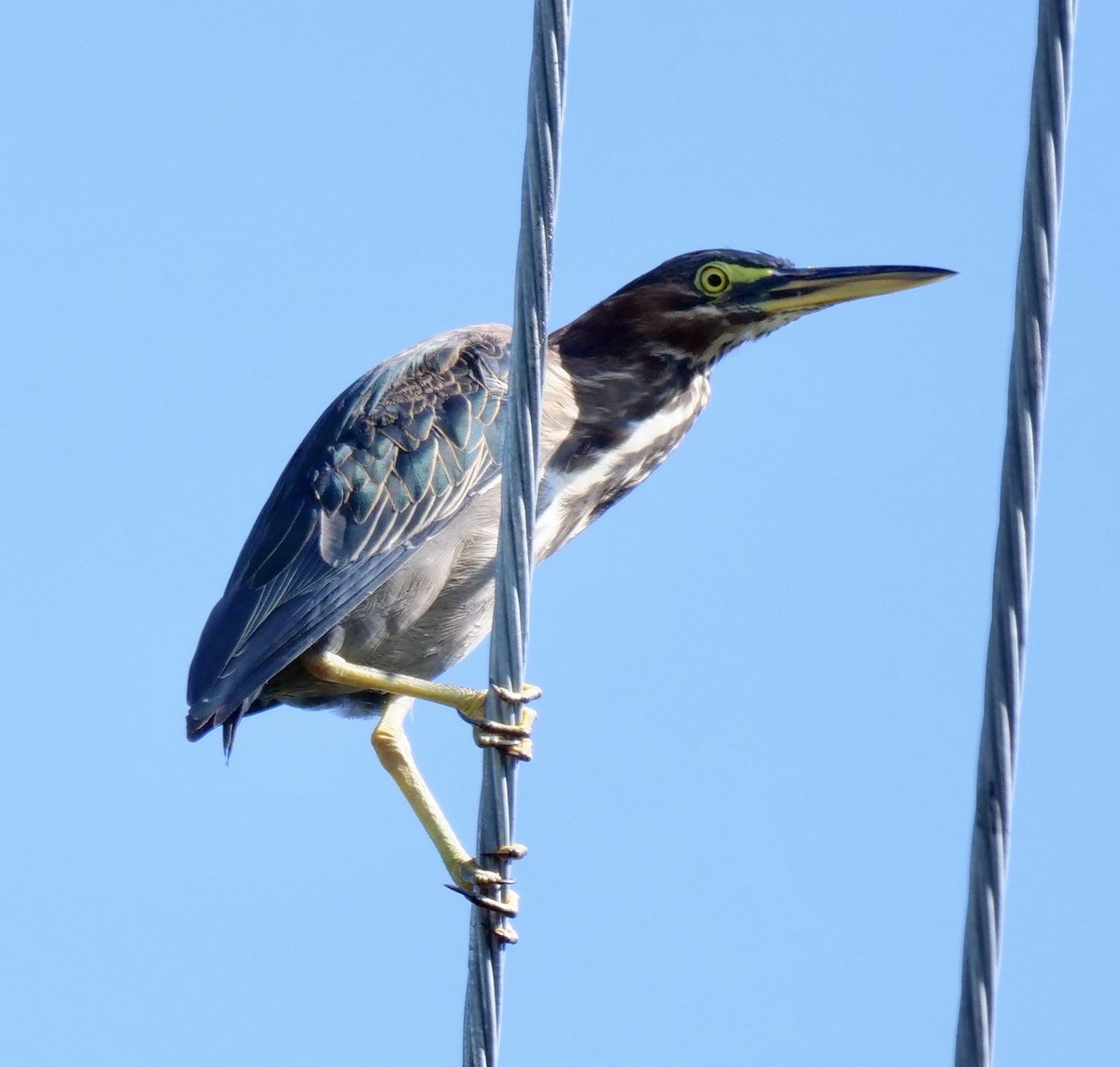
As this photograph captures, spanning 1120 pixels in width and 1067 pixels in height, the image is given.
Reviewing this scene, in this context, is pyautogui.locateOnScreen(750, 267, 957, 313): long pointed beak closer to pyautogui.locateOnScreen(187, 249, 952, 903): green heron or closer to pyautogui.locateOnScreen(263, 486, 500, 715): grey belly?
pyautogui.locateOnScreen(187, 249, 952, 903): green heron

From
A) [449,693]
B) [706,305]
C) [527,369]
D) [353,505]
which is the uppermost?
[706,305]

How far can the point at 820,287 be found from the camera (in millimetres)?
5660

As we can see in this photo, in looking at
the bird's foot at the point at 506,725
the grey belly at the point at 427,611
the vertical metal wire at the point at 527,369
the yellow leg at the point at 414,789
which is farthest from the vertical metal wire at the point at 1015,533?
the grey belly at the point at 427,611

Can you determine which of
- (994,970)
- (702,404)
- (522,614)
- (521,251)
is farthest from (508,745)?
(702,404)

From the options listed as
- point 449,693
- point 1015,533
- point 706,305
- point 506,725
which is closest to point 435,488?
point 449,693

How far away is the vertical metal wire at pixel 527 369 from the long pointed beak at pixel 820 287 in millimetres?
2606

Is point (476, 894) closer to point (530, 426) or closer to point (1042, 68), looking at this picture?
point (530, 426)

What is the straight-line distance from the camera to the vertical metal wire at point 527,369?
3.01 m

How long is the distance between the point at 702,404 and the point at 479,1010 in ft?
10.1

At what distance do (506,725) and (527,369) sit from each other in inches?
28.7

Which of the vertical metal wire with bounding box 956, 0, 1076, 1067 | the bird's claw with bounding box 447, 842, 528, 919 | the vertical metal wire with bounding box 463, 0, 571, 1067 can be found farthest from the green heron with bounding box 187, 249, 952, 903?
the vertical metal wire with bounding box 956, 0, 1076, 1067

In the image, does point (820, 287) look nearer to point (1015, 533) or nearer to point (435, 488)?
point (435, 488)

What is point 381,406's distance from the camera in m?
5.42

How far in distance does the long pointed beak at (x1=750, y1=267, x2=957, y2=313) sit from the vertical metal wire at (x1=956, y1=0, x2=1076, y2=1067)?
296 cm
